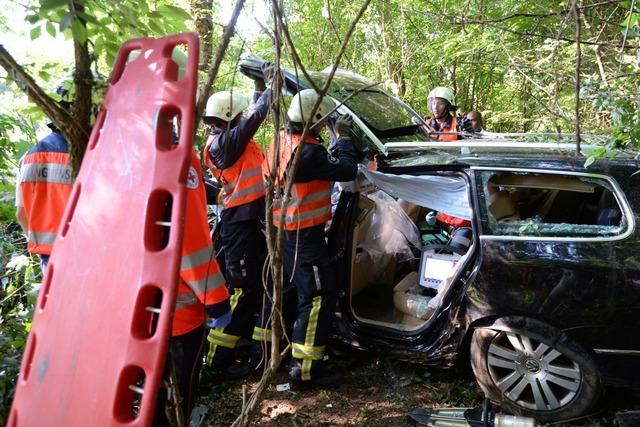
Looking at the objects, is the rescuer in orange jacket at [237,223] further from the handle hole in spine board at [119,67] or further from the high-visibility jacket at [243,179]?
the handle hole in spine board at [119,67]

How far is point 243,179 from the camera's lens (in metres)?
3.69

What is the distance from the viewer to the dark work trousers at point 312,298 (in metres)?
3.56

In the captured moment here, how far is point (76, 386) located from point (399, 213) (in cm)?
320

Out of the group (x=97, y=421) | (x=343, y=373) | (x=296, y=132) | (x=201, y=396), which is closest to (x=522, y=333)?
(x=343, y=373)

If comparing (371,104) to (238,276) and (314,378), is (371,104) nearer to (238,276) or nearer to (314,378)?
(238,276)

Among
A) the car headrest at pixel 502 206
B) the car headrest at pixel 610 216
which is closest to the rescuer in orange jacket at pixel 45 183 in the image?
the car headrest at pixel 502 206

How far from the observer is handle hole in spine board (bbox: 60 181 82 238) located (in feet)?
5.19

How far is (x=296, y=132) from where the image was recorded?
139 inches

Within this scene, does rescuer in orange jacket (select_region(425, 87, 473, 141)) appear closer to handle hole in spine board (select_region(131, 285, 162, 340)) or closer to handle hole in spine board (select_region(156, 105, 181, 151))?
handle hole in spine board (select_region(156, 105, 181, 151))

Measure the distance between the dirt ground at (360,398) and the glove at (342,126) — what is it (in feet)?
5.57

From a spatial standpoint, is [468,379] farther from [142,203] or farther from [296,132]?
[142,203]

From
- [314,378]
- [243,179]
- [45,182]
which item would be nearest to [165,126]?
[45,182]

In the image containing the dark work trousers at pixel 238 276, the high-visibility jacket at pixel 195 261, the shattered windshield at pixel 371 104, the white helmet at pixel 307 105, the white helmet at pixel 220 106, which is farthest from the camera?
the shattered windshield at pixel 371 104

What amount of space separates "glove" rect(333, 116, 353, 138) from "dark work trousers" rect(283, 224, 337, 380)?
0.66m
